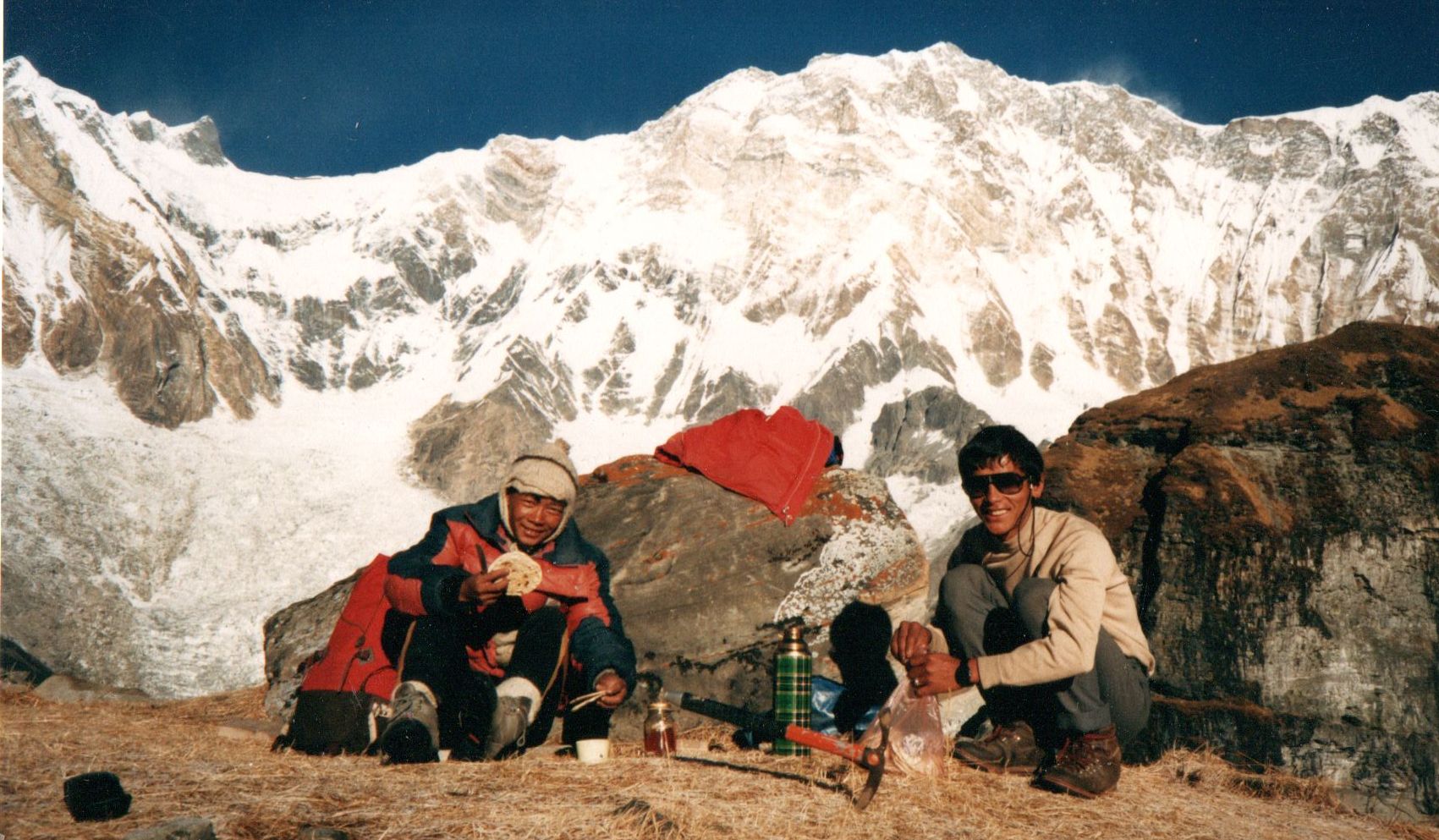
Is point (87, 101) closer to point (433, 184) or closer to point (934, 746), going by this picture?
point (433, 184)

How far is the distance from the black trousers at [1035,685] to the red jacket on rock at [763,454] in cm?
313

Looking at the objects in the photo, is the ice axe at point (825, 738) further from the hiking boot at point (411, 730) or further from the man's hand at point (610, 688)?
the hiking boot at point (411, 730)

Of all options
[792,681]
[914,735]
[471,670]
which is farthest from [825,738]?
[471,670]

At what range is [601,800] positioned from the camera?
430 cm

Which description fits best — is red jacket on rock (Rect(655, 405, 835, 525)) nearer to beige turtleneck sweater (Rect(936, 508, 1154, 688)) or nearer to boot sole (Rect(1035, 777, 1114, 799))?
beige turtleneck sweater (Rect(936, 508, 1154, 688))

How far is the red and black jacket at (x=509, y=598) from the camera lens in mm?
5676

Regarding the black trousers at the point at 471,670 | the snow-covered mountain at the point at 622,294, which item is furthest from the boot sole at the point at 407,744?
the snow-covered mountain at the point at 622,294

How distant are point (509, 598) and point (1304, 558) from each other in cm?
579

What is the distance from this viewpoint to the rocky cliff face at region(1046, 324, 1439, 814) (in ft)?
22.7

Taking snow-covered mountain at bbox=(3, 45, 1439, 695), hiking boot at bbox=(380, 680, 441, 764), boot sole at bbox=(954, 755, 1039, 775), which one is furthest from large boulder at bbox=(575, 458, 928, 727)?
snow-covered mountain at bbox=(3, 45, 1439, 695)

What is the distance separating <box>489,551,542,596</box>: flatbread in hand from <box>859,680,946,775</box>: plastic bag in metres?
1.97

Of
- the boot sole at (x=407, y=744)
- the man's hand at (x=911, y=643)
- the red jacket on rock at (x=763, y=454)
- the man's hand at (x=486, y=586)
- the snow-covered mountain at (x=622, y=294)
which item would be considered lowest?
the boot sole at (x=407, y=744)

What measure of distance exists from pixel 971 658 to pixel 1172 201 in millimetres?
185926

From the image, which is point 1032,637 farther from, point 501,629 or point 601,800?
point 501,629
